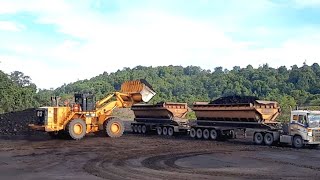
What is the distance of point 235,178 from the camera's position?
41.5 feet

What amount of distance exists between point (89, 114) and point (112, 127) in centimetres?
181

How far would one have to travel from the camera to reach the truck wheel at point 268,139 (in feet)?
78.3

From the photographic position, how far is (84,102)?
2788cm

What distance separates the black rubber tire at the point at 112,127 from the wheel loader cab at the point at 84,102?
145 cm

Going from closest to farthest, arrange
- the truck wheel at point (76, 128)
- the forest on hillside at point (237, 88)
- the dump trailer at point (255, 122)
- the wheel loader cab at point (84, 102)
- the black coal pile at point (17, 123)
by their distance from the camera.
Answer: the dump trailer at point (255, 122) < the truck wheel at point (76, 128) < the wheel loader cab at point (84, 102) < the black coal pile at point (17, 123) < the forest on hillside at point (237, 88)

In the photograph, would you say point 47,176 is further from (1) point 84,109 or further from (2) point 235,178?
(1) point 84,109

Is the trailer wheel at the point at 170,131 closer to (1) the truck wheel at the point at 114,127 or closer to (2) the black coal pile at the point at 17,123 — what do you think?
(1) the truck wheel at the point at 114,127

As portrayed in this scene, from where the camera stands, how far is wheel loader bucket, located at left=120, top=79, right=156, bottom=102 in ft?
91.2

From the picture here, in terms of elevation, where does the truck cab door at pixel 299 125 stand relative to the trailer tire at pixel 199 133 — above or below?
above

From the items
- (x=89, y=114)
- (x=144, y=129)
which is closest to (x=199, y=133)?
(x=144, y=129)

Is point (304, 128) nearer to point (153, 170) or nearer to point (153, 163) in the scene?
point (153, 163)

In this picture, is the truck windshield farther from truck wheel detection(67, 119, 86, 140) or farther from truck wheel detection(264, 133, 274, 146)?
truck wheel detection(67, 119, 86, 140)

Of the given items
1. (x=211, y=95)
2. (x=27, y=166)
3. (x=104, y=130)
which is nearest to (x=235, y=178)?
(x=27, y=166)

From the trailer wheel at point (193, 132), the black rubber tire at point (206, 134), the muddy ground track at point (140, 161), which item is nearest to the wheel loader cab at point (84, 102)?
the muddy ground track at point (140, 161)
